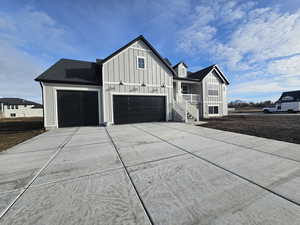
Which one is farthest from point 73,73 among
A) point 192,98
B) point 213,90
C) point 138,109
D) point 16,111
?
point 16,111

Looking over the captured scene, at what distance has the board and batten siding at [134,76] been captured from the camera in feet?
35.5

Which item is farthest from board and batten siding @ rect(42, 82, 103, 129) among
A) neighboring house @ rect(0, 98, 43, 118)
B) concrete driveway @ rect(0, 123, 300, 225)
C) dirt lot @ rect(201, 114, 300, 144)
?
neighboring house @ rect(0, 98, 43, 118)

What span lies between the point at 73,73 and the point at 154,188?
12.0 m

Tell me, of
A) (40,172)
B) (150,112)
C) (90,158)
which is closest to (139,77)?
(150,112)

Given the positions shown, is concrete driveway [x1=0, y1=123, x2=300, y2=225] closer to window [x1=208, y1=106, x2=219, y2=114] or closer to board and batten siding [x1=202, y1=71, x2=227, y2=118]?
board and batten siding [x1=202, y1=71, x2=227, y2=118]

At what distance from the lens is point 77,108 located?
1034cm

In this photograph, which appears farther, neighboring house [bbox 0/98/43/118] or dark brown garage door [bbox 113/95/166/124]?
neighboring house [bbox 0/98/43/118]

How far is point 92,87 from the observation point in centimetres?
1067

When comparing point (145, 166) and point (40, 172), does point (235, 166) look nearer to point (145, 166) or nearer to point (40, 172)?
point (145, 166)

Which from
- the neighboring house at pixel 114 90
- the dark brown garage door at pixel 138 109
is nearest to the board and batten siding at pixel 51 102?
the neighboring house at pixel 114 90

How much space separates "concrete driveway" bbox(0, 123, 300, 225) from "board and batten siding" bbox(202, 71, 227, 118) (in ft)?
43.9

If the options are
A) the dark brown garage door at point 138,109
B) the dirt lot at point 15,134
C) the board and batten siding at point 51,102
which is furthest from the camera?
the dark brown garage door at point 138,109

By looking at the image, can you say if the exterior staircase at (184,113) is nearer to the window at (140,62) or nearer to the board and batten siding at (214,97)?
the board and batten siding at (214,97)

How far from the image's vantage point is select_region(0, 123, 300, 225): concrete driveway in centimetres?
168
